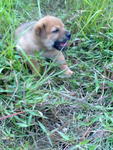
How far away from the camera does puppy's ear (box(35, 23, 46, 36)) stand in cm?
348

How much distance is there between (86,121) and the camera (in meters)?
2.88

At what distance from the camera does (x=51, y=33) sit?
350 centimetres

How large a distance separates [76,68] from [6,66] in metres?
0.75

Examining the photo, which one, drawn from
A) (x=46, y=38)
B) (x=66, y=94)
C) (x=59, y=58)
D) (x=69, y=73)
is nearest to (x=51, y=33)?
(x=46, y=38)

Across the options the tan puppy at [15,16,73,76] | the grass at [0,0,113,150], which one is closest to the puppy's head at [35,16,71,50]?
the tan puppy at [15,16,73,76]

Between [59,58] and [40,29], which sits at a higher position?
[40,29]

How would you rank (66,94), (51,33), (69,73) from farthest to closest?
(51,33) → (69,73) → (66,94)

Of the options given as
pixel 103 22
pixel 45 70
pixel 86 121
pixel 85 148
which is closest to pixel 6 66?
pixel 45 70

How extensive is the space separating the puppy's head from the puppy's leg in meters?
0.09

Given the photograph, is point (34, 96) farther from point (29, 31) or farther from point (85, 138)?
point (29, 31)

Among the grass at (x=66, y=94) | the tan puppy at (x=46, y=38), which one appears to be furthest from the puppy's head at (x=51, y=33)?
the grass at (x=66, y=94)

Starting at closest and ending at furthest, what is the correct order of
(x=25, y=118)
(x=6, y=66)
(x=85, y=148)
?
(x=85, y=148) < (x=25, y=118) < (x=6, y=66)

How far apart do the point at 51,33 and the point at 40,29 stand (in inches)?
4.7

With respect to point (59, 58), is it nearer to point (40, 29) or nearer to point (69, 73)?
point (69, 73)
